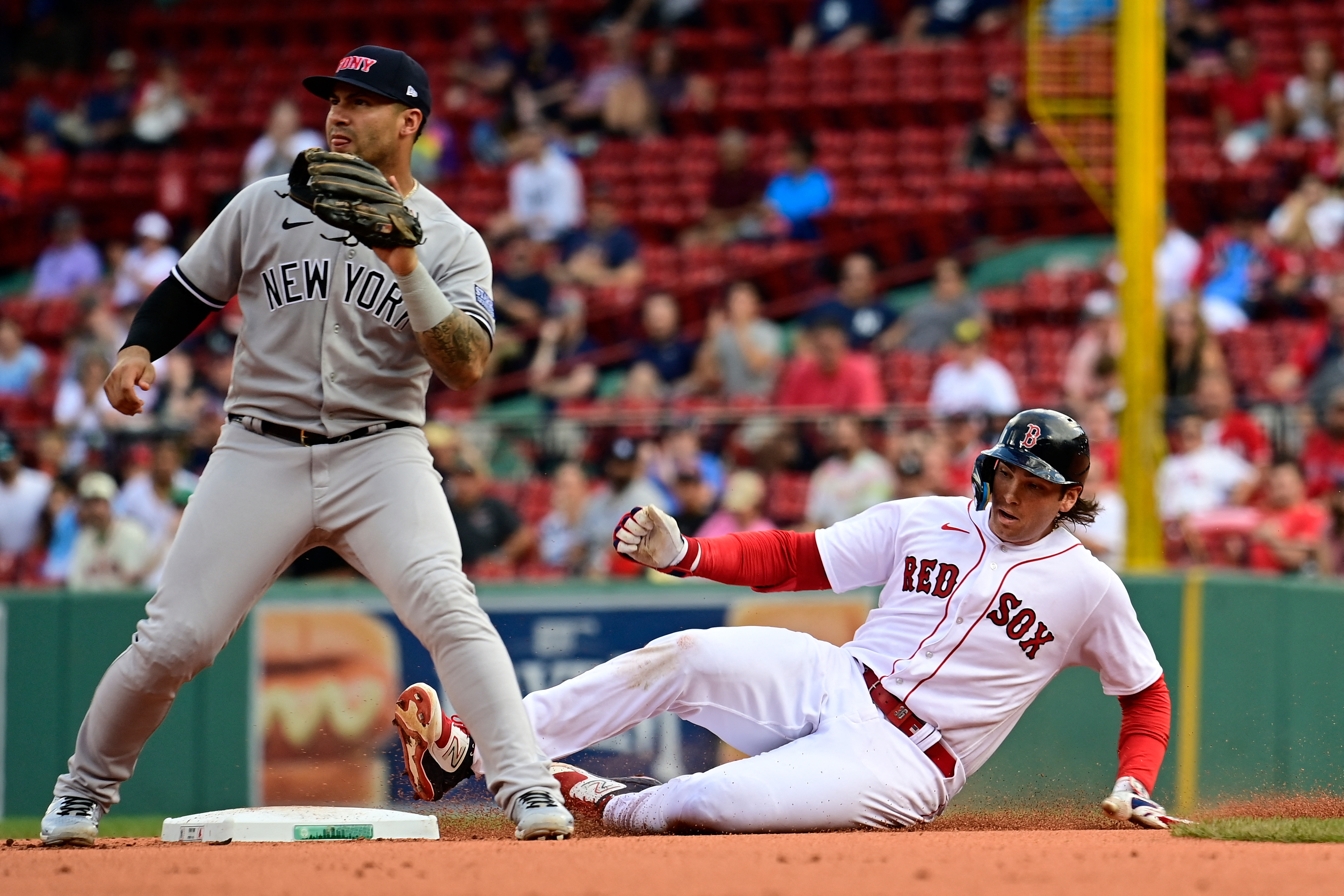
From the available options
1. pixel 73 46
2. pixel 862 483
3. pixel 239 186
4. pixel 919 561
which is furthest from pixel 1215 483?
pixel 73 46

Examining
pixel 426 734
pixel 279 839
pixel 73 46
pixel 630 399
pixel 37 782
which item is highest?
pixel 73 46

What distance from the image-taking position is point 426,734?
454 centimetres

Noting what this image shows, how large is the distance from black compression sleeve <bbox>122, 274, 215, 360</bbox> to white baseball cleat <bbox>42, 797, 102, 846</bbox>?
3.68ft

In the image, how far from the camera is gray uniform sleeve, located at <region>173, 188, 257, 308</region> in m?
4.38

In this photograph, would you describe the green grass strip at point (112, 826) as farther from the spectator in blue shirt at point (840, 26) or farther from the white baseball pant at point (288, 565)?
the spectator in blue shirt at point (840, 26)

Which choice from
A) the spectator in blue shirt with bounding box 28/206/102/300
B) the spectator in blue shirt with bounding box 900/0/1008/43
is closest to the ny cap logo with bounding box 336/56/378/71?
the spectator in blue shirt with bounding box 28/206/102/300

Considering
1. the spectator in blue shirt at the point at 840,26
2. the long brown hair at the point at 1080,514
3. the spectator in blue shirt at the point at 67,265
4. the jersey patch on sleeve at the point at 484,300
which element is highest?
the spectator in blue shirt at the point at 840,26

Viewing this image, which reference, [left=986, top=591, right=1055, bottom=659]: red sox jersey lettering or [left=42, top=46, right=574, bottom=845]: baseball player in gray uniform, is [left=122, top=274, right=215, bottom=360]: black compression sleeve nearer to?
[left=42, top=46, right=574, bottom=845]: baseball player in gray uniform

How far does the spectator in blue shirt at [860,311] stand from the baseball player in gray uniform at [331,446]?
6929 mm

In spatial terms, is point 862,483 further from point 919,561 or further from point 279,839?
point 279,839

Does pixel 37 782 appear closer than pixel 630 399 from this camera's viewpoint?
Yes

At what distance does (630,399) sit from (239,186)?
230 inches

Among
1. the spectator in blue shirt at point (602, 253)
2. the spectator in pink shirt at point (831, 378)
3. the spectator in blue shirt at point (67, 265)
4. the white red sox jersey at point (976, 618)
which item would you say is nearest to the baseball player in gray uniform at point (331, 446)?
the white red sox jersey at point (976, 618)

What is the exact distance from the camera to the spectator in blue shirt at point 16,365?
39.3 feet
